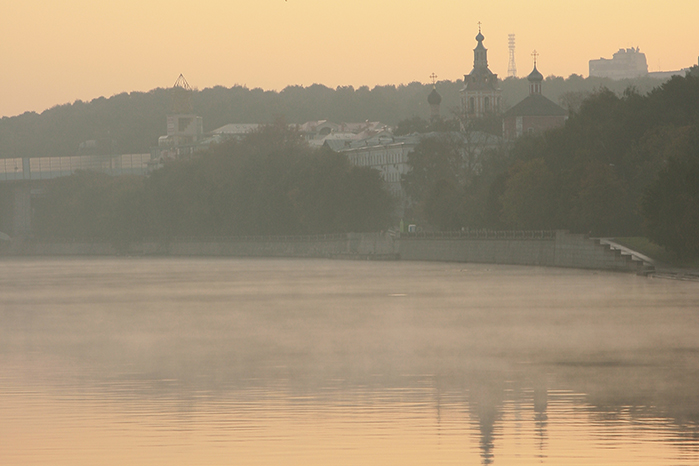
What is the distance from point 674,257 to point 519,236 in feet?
84.6

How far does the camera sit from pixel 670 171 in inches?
2783

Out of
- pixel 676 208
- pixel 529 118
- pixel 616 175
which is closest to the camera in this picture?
pixel 676 208

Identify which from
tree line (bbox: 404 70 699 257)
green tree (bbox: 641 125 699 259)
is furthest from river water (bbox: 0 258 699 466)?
tree line (bbox: 404 70 699 257)

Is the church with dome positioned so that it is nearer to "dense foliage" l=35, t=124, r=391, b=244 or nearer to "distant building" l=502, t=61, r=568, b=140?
"distant building" l=502, t=61, r=568, b=140

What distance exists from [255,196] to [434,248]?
129 ft

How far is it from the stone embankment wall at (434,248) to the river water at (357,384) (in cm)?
3242

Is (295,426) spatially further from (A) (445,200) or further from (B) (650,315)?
(A) (445,200)

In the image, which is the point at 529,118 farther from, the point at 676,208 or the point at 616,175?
the point at 676,208

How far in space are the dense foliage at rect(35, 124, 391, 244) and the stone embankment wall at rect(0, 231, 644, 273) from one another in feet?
5.60

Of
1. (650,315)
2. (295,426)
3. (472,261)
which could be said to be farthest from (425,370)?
(472,261)

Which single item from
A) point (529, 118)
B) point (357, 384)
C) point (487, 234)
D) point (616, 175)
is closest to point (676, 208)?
point (616, 175)

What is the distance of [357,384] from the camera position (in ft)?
77.7

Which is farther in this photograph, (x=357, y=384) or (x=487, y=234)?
(x=487, y=234)

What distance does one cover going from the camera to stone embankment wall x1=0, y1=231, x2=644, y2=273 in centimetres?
8462
